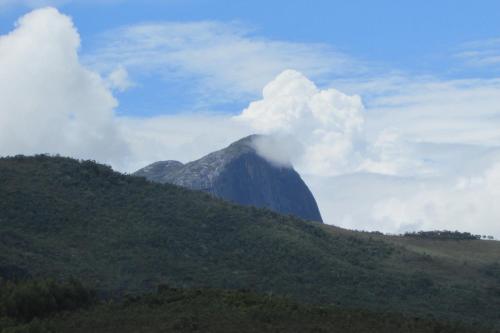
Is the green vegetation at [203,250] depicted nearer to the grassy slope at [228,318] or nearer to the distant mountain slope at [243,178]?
the grassy slope at [228,318]

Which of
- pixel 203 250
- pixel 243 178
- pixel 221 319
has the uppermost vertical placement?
pixel 243 178

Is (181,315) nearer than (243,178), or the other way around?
(181,315)

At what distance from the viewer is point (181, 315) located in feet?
96.5

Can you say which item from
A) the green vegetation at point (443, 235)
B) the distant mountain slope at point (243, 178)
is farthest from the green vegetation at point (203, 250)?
the distant mountain slope at point (243, 178)

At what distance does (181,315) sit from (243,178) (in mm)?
97470

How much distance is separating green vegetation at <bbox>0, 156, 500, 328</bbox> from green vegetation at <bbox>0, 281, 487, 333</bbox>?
7949mm

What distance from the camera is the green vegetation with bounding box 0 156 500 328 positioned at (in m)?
48.8

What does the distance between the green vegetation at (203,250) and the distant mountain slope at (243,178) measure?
4968 cm

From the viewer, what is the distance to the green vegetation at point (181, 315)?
28.0 m

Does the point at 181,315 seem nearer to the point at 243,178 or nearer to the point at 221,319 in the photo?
the point at 221,319

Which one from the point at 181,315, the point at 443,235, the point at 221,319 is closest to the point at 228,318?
the point at 221,319

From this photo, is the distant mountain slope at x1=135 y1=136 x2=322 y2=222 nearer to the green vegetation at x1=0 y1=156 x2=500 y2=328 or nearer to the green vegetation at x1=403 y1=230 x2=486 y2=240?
the green vegetation at x1=403 y1=230 x2=486 y2=240

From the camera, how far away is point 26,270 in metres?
42.9

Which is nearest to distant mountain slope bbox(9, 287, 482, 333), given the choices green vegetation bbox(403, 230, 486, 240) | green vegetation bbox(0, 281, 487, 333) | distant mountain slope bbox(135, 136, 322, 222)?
green vegetation bbox(0, 281, 487, 333)
